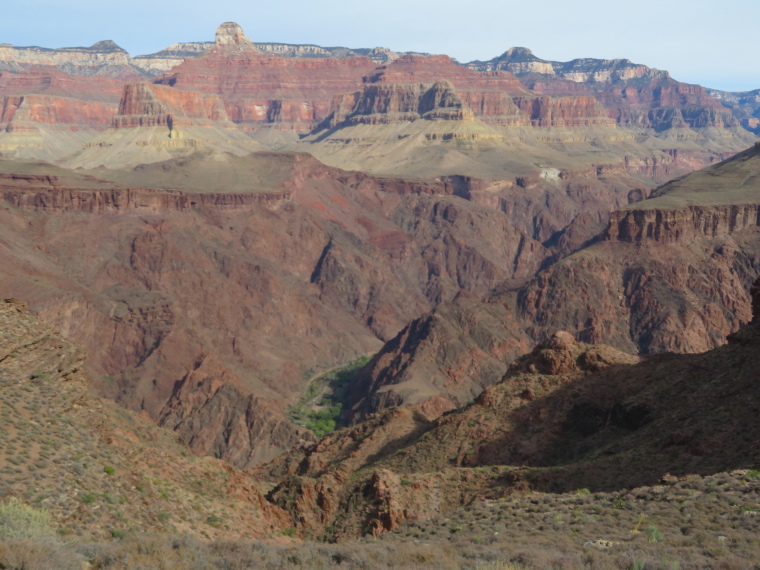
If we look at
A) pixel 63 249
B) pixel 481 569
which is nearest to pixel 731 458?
pixel 481 569

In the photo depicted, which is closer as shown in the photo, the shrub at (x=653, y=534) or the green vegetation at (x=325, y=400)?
the shrub at (x=653, y=534)

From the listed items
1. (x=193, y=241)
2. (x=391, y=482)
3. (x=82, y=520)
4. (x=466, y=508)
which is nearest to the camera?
(x=82, y=520)

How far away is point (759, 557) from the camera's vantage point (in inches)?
1024

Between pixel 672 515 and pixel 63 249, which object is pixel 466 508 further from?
pixel 63 249

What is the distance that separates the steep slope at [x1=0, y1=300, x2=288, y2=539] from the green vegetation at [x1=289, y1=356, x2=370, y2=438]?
68.9 m

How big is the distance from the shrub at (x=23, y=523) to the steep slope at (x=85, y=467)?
1.40 metres

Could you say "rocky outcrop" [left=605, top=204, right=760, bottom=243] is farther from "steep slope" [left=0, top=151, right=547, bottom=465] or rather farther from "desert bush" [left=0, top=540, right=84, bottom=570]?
"desert bush" [left=0, top=540, right=84, bottom=570]

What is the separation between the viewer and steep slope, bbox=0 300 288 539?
31750 mm

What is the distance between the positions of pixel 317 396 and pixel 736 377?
92.8 m

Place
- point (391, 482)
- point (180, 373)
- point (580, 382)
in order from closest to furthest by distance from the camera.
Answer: point (391, 482), point (580, 382), point (180, 373)

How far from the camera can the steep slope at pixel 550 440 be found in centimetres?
4325

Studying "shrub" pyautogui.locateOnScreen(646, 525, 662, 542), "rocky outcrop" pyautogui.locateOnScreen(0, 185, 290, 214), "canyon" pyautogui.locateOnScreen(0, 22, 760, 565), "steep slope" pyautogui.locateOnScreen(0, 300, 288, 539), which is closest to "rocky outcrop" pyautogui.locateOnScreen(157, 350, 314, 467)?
"canyon" pyautogui.locateOnScreen(0, 22, 760, 565)

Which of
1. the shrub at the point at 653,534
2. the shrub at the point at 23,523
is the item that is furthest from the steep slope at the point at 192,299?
the shrub at the point at 653,534

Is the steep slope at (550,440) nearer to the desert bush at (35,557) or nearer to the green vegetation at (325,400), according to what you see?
the desert bush at (35,557)
